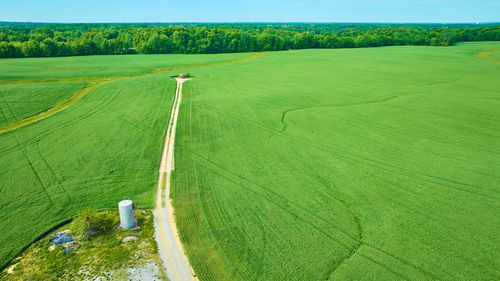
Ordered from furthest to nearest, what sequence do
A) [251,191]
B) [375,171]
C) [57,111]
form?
1. [57,111]
2. [375,171]
3. [251,191]

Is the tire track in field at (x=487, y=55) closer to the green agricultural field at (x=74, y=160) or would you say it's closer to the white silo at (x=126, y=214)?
the green agricultural field at (x=74, y=160)

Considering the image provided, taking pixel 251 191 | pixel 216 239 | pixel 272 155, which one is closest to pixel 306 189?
pixel 251 191

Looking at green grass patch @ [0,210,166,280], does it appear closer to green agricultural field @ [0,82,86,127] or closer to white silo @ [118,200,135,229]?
white silo @ [118,200,135,229]

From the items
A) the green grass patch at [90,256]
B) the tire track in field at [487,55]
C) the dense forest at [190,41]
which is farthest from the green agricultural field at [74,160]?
the tire track in field at [487,55]

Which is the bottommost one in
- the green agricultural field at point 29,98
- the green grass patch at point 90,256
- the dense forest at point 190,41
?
the green grass patch at point 90,256

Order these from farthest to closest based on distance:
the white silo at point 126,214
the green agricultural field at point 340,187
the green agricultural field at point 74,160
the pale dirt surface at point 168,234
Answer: the green agricultural field at point 74,160, the white silo at point 126,214, the green agricultural field at point 340,187, the pale dirt surface at point 168,234

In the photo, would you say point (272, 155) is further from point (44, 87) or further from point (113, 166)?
point (44, 87)
